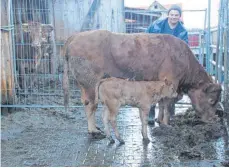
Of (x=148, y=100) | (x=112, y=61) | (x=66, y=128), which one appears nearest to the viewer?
(x=148, y=100)

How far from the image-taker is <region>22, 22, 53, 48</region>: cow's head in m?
10.3

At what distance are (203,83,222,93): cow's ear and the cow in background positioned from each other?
437 cm

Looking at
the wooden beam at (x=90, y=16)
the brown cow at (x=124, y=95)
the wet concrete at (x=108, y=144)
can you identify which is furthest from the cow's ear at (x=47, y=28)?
the brown cow at (x=124, y=95)

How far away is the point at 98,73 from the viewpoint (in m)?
6.93

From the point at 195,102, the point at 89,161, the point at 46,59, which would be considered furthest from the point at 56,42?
the point at 89,161

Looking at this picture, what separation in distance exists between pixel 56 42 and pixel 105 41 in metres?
4.52

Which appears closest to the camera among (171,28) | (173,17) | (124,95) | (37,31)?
(124,95)

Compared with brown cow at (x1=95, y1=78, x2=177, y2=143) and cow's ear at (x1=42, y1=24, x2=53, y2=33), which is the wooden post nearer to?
cow's ear at (x1=42, y1=24, x2=53, y2=33)

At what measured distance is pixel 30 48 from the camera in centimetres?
1028

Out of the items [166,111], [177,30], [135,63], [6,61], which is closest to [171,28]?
[177,30]

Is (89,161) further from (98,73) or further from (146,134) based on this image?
(98,73)

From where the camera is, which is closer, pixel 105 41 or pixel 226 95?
pixel 105 41

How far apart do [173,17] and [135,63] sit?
1488mm

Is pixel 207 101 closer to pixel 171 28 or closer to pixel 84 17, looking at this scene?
pixel 171 28
